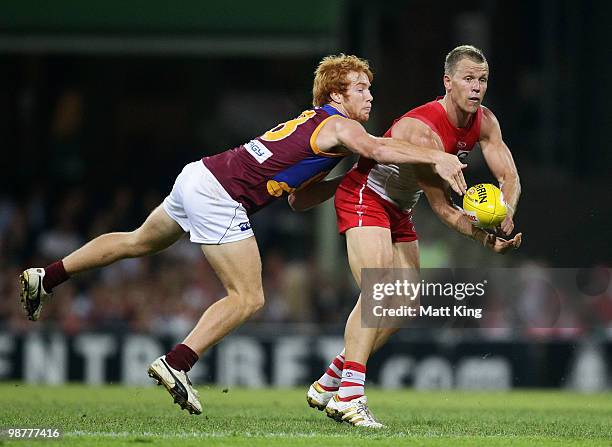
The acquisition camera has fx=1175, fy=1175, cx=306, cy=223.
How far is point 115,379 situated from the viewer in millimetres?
13938

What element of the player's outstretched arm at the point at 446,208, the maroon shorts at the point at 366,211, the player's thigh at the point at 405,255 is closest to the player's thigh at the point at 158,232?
the maroon shorts at the point at 366,211

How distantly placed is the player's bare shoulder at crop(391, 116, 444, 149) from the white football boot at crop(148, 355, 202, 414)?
2207mm

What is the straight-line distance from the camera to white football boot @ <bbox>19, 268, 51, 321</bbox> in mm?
8891

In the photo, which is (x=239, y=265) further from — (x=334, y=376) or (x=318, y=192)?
(x=334, y=376)

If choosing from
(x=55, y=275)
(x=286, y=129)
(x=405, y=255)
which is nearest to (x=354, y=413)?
(x=405, y=255)

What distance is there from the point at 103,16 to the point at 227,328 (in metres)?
Answer: 10.1

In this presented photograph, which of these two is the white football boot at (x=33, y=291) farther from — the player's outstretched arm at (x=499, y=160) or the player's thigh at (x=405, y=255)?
the player's outstretched arm at (x=499, y=160)

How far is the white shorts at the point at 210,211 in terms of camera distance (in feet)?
26.8

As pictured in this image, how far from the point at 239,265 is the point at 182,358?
0.75 metres

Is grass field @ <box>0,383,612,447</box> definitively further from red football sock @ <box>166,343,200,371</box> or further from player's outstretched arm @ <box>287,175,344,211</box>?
player's outstretched arm @ <box>287,175,344,211</box>

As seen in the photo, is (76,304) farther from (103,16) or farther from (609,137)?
(609,137)

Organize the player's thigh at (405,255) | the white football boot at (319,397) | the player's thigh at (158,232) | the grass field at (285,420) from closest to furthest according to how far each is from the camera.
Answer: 1. the grass field at (285,420)
2. the player's thigh at (158,232)
3. the player's thigh at (405,255)
4. the white football boot at (319,397)

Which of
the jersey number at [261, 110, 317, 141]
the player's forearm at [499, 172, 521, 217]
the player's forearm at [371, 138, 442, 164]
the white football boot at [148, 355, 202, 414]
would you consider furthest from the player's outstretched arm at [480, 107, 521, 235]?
the white football boot at [148, 355, 202, 414]

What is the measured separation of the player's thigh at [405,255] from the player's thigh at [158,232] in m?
1.57
